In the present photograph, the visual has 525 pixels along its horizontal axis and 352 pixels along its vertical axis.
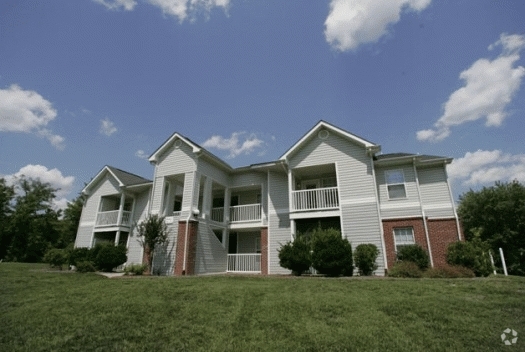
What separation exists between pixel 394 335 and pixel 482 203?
106 feet

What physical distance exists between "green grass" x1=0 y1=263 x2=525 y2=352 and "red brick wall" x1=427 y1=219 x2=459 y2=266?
17.0 ft

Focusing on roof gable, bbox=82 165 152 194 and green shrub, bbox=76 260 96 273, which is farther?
roof gable, bbox=82 165 152 194

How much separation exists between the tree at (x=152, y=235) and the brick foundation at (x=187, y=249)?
1124mm

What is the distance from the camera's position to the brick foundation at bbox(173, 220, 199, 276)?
15.0 meters

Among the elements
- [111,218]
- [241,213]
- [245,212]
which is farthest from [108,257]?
[245,212]

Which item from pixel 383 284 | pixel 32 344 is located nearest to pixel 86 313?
pixel 32 344

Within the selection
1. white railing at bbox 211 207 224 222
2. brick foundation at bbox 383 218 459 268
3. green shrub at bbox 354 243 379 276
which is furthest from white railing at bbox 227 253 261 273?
brick foundation at bbox 383 218 459 268

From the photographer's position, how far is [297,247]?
13.5 meters

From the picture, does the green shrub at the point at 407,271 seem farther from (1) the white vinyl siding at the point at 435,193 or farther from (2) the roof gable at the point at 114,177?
(2) the roof gable at the point at 114,177

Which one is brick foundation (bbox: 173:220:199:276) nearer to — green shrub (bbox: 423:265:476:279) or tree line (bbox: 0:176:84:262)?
green shrub (bbox: 423:265:476:279)

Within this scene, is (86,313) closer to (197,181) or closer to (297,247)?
(297,247)

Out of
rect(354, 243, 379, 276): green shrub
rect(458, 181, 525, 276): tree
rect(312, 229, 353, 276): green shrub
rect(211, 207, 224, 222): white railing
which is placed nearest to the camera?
rect(312, 229, 353, 276): green shrub

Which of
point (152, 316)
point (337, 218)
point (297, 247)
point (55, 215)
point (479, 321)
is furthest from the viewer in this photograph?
point (55, 215)

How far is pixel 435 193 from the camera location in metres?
15.3
